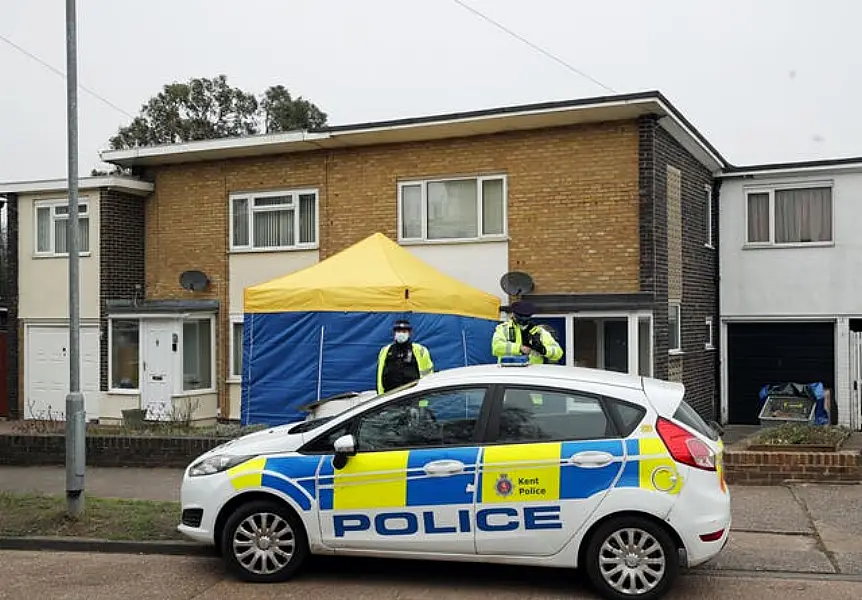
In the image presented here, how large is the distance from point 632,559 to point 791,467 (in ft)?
15.3

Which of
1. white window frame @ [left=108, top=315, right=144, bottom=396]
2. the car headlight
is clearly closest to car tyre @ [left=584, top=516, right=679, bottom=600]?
the car headlight

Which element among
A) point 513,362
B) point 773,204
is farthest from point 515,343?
point 773,204

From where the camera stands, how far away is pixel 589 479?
6219 millimetres

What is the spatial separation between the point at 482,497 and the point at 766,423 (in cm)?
1050

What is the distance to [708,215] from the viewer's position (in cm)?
1755

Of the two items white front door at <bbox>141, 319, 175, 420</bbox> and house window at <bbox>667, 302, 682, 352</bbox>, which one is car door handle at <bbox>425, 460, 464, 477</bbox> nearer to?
house window at <bbox>667, 302, 682, 352</bbox>

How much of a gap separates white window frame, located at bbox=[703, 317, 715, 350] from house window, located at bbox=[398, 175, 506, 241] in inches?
186

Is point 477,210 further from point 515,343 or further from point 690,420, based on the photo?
point 690,420

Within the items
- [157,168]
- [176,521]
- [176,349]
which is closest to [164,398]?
[176,349]

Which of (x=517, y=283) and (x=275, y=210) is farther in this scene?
(x=275, y=210)

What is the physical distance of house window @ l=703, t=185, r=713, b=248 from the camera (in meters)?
17.4

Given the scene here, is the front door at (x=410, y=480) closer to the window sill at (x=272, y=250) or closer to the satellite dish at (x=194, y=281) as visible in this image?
the window sill at (x=272, y=250)

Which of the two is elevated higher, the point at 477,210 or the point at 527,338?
the point at 477,210

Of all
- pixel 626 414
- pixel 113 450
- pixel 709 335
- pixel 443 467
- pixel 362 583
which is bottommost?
pixel 362 583
